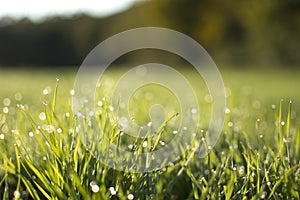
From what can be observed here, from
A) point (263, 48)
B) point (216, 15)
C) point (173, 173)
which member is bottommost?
point (173, 173)

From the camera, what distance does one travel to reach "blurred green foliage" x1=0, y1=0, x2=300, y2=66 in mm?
14488

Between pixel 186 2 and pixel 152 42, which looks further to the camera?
pixel 152 42

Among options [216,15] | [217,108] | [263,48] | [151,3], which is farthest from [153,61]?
[217,108]

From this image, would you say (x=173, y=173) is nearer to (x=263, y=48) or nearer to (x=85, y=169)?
(x=85, y=169)

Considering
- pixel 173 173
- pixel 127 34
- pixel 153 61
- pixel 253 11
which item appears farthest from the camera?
pixel 127 34

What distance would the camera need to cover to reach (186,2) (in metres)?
21.6

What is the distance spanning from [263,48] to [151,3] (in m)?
8.93

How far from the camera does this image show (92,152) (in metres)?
1.22

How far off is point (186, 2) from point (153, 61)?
3911 millimetres

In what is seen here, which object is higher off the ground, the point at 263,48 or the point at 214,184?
the point at 263,48

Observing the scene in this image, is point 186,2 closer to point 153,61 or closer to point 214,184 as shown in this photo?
point 153,61

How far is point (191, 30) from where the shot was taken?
21.5 meters

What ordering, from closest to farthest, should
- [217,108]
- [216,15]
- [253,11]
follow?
[217,108] < [253,11] < [216,15]

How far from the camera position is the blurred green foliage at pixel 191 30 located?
14488 millimetres
